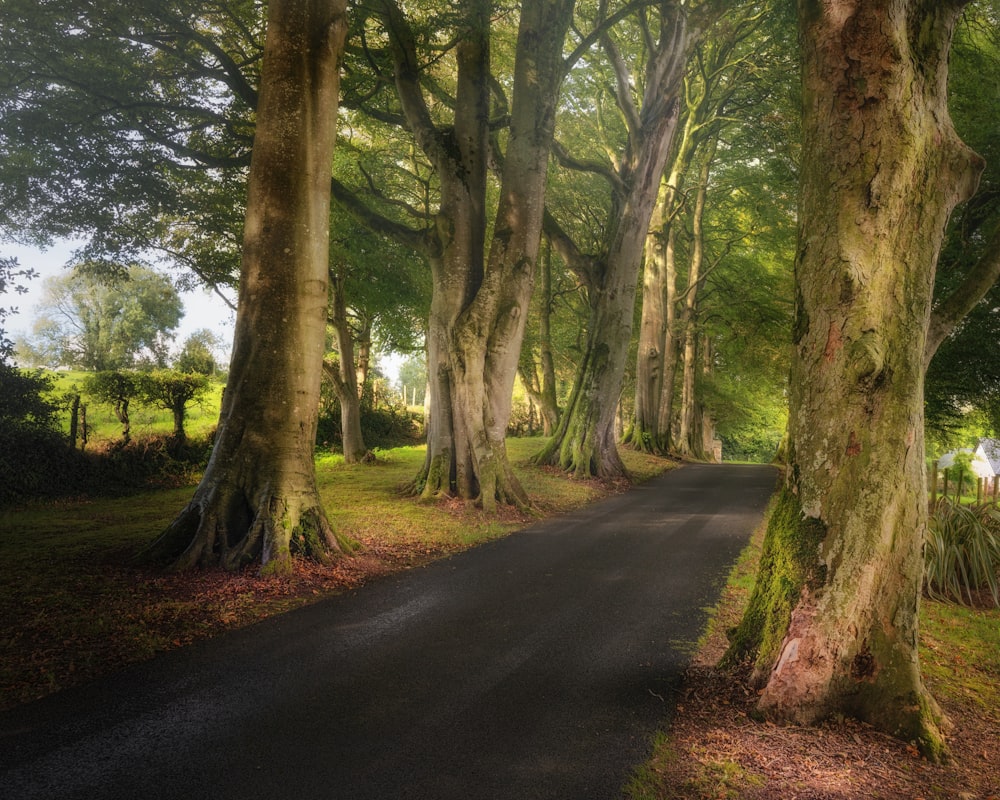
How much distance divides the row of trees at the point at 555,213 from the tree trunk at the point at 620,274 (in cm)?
7

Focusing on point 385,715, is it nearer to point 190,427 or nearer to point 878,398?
point 878,398

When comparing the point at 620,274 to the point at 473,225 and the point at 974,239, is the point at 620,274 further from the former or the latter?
the point at 974,239

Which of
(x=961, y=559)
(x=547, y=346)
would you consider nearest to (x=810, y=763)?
(x=961, y=559)

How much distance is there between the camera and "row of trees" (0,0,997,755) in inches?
145

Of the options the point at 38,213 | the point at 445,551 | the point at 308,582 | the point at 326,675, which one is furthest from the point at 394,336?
the point at 326,675

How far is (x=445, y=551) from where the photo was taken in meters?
8.33

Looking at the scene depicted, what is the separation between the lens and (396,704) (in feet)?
12.8

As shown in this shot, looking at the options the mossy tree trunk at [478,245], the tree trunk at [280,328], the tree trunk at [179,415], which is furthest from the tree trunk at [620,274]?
the tree trunk at [280,328]

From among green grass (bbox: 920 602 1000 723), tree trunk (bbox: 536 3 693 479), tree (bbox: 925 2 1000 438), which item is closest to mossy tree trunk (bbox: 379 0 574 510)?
tree trunk (bbox: 536 3 693 479)

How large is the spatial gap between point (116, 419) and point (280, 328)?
859cm

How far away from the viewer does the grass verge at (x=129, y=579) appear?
4543mm

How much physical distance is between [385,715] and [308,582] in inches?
119

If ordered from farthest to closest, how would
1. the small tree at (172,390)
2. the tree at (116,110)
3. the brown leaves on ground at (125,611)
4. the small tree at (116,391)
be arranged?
the small tree at (172,390) < the small tree at (116,391) < the tree at (116,110) < the brown leaves on ground at (125,611)

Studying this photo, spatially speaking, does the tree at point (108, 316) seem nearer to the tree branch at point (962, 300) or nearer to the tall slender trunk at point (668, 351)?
the tall slender trunk at point (668, 351)
